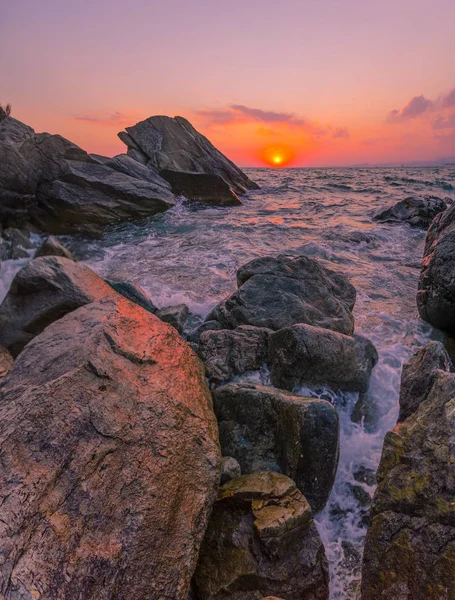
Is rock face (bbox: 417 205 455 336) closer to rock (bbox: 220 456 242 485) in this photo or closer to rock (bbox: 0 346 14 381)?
rock (bbox: 220 456 242 485)

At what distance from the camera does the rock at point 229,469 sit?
3.51 m

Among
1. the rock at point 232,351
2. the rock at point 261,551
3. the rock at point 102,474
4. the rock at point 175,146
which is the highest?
the rock at point 175,146

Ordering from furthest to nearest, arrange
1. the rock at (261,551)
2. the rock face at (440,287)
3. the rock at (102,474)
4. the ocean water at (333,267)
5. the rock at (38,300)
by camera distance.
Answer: the rock face at (440,287) → the rock at (38,300) → the ocean water at (333,267) → the rock at (261,551) → the rock at (102,474)

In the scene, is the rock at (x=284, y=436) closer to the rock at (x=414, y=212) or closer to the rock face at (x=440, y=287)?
the rock face at (x=440, y=287)

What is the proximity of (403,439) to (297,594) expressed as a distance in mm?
1500

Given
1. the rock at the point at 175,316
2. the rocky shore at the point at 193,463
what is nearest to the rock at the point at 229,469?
the rocky shore at the point at 193,463

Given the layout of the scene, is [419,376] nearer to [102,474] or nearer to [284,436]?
[284,436]

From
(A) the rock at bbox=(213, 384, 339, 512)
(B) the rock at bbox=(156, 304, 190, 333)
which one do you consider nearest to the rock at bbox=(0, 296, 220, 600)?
(A) the rock at bbox=(213, 384, 339, 512)

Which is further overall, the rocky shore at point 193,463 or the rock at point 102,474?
the rocky shore at point 193,463

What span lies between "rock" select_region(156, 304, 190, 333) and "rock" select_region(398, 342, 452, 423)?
4.19 meters

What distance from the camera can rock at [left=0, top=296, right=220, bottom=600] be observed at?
232 cm

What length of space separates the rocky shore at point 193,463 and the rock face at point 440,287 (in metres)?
2.14

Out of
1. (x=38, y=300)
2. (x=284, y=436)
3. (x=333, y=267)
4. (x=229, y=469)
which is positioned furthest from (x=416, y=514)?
(x=333, y=267)

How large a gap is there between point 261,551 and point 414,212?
62.0 feet
